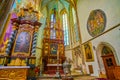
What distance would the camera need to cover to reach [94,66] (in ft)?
25.2

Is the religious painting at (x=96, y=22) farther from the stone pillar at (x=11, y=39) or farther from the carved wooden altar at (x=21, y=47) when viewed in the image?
the stone pillar at (x=11, y=39)

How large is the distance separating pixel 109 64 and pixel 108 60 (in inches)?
12.3

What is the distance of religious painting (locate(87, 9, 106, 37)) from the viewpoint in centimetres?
721

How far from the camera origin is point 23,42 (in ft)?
23.3

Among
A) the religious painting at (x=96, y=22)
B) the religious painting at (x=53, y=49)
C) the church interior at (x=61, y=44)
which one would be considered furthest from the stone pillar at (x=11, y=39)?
the religious painting at (x=96, y=22)

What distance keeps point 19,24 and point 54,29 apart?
5829 millimetres

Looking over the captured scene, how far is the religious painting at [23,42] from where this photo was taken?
22.3ft

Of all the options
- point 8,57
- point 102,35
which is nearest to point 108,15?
point 102,35

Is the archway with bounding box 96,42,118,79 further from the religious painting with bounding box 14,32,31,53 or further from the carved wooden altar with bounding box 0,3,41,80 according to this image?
the religious painting with bounding box 14,32,31,53

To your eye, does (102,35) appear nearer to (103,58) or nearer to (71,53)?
(103,58)

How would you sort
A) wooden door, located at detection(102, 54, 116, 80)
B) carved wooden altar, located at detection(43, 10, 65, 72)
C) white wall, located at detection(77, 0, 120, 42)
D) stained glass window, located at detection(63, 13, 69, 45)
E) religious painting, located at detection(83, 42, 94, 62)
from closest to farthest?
white wall, located at detection(77, 0, 120, 42)
wooden door, located at detection(102, 54, 116, 80)
religious painting, located at detection(83, 42, 94, 62)
carved wooden altar, located at detection(43, 10, 65, 72)
stained glass window, located at detection(63, 13, 69, 45)

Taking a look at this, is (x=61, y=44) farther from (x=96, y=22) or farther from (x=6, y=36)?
(x=6, y=36)

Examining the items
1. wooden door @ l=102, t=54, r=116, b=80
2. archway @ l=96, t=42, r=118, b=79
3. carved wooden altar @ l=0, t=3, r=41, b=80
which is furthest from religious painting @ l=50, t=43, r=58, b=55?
wooden door @ l=102, t=54, r=116, b=80

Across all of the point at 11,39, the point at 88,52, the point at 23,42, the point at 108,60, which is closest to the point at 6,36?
the point at 11,39
